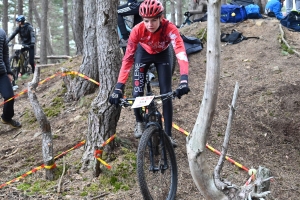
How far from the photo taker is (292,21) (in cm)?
1041

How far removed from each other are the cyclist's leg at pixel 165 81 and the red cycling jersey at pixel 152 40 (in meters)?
0.19

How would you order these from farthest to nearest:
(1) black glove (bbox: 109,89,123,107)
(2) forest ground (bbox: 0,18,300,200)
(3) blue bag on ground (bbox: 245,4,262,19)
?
(3) blue bag on ground (bbox: 245,4,262,19) < (2) forest ground (bbox: 0,18,300,200) < (1) black glove (bbox: 109,89,123,107)

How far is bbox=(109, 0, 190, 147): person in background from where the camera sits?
4016 mm

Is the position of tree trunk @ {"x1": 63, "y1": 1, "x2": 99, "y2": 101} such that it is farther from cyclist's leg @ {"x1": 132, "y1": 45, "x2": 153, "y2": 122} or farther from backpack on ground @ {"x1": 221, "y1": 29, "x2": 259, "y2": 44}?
backpack on ground @ {"x1": 221, "y1": 29, "x2": 259, "y2": 44}

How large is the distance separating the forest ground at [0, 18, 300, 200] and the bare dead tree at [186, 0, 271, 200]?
3.96ft

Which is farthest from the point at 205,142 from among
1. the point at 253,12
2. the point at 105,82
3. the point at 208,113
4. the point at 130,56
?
the point at 253,12

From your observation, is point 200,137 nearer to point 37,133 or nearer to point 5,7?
point 37,133

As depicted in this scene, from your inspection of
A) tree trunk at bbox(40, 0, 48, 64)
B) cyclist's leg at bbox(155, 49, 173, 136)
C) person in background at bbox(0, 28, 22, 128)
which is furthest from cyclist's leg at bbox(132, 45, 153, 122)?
tree trunk at bbox(40, 0, 48, 64)

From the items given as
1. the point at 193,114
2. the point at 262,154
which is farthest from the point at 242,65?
the point at 262,154

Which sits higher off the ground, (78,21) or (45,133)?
(78,21)

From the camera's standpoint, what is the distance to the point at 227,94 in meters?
7.41

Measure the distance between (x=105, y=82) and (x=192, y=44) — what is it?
491 cm

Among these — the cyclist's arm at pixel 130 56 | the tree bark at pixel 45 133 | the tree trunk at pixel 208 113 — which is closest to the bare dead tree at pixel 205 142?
the tree trunk at pixel 208 113

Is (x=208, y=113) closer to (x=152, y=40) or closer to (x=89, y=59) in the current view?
(x=152, y=40)
